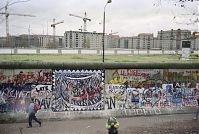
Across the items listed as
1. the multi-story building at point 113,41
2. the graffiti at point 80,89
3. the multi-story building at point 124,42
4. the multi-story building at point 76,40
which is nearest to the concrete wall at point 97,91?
the graffiti at point 80,89

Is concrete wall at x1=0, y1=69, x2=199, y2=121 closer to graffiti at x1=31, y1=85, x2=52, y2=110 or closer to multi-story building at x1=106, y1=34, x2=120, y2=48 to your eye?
graffiti at x1=31, y1=85, x2=52, y2=110

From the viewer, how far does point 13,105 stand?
57.1 feet

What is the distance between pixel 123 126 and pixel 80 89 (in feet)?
10.8

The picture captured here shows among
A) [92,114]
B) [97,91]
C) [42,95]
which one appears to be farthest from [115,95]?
[42,95]

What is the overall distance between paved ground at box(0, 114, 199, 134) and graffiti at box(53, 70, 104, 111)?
1.03 meters

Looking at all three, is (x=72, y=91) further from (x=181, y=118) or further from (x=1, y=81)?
(x=181, y=118)

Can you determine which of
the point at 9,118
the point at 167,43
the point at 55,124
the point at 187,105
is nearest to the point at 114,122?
the point at 55,124

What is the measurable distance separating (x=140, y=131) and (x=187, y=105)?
577 cm

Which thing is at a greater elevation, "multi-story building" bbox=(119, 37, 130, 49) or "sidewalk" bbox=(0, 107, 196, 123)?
"multi-story building" bbox=(119, 37, 130, 49)

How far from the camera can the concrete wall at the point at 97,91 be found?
1750cm

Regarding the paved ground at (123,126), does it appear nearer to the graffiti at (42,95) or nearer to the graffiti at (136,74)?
the graffiti at (42,95)

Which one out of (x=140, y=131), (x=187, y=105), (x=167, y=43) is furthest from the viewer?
(x=167, y=43)

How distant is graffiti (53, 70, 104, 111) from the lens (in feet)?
59.6

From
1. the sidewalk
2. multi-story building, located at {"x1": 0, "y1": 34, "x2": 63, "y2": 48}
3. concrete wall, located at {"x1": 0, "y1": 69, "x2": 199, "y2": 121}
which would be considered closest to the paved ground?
the sidewalk
